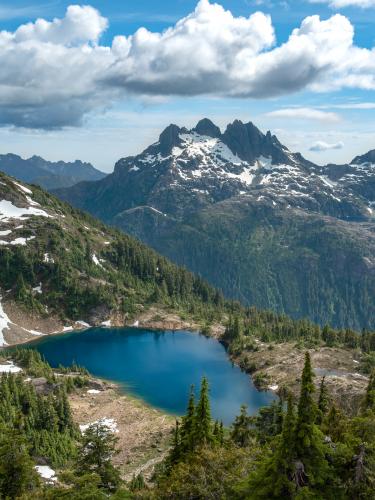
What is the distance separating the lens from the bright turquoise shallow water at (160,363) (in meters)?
113

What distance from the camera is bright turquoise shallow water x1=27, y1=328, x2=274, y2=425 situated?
4456 inches

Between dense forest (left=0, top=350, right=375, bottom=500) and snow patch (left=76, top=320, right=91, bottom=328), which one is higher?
dense forest (left=0, top=350, right=375, bottom=500)

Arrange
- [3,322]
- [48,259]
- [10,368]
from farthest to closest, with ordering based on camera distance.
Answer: [48,259] < [3,322] < [10,368]

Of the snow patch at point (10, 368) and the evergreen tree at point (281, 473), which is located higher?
the evergreen tree at point (281, 473)

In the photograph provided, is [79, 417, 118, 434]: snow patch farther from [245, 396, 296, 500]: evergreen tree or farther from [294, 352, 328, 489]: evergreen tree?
[294, 352, 328, 489]: evergreen tree

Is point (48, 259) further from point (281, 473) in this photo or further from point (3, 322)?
point (281, 473)

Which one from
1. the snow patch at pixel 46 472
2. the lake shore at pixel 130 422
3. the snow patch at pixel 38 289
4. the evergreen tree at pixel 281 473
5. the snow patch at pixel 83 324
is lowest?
the snow patch at pixel 83 324

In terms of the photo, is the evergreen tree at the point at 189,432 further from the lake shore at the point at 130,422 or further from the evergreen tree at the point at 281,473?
the lake shore at the point at 130,422

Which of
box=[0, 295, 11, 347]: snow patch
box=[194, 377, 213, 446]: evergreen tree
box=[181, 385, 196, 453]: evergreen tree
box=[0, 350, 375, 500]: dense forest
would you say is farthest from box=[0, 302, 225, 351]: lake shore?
box=[194, 377, 213, 446]: evergreen tree

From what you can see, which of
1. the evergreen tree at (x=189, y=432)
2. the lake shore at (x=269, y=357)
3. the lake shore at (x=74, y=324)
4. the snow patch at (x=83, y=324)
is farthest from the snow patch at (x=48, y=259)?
the evergreen tree at (x=189, y=432)

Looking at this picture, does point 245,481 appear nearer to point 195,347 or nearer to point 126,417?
point 126,417

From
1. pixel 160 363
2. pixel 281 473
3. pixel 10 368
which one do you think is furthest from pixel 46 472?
pixel 160 363

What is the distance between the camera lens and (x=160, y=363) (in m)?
142

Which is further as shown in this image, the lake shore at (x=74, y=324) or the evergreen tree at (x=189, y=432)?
A: the lake shore at (x=74, y=324)
